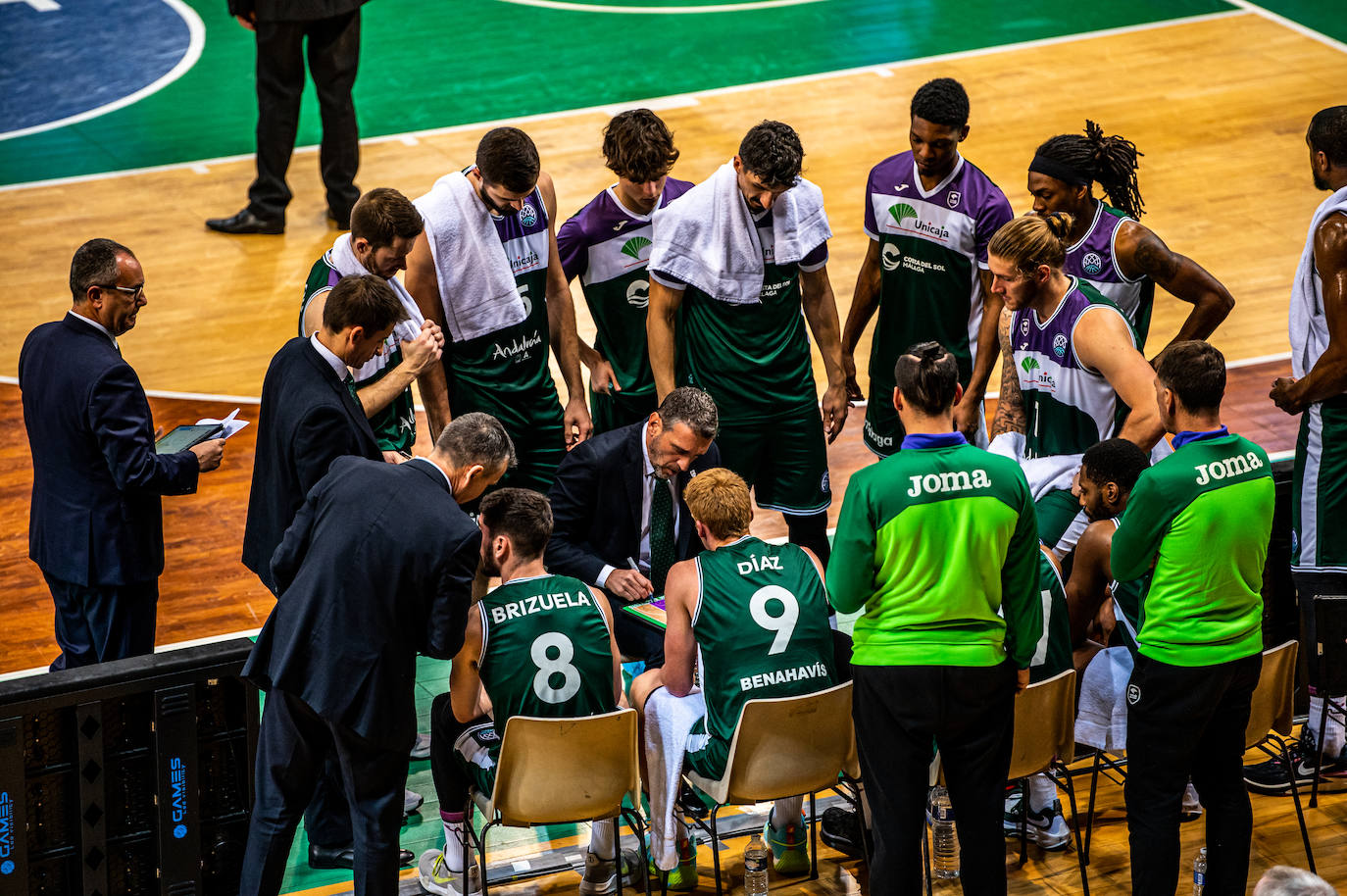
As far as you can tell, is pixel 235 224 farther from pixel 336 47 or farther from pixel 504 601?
pixel 504 601

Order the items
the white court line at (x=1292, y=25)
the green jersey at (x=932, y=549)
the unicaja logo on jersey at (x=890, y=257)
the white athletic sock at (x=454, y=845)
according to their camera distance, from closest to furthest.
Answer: the green jersey at (x=932, y=549)
the white athletic sock at (x=454, y=845)
the unicaja logo on jersey at (x=890, y=257)
the white court line at (x=1292, y=25)

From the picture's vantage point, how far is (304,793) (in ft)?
16.1

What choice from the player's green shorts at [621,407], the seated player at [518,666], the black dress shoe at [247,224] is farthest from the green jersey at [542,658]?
the black dress shoe at [247,224]

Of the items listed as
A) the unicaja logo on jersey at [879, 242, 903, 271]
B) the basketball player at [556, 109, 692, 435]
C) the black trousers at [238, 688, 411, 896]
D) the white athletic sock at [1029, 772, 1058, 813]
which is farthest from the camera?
the unicaja logo on jersey at [879, 242, 903, 271]

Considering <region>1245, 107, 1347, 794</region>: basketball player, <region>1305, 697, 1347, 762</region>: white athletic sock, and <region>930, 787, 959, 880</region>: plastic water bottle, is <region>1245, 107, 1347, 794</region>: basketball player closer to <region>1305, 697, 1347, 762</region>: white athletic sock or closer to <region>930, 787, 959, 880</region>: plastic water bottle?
<region>1305, 697, 1347, 762</region>: white athletic sock

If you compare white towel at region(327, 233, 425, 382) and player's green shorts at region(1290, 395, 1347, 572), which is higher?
white towel at region(327, 233, 425, 382)

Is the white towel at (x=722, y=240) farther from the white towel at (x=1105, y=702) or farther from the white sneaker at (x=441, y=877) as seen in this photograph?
the white sneaker at (x=441, y=877)

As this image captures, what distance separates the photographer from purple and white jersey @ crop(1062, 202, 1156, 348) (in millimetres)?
6352

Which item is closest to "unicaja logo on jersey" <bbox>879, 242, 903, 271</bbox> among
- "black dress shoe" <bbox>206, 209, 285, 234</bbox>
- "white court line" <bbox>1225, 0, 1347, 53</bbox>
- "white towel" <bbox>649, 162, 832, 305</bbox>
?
"white towel" <bbox>649, 162, 832, 305</bbox>

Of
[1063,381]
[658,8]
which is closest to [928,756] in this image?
[1063,381]

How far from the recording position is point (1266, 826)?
571 centimetres

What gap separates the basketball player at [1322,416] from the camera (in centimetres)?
589

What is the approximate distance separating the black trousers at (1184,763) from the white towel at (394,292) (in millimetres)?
2837

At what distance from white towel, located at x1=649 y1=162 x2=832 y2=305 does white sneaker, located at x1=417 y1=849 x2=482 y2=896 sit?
2453 mm
